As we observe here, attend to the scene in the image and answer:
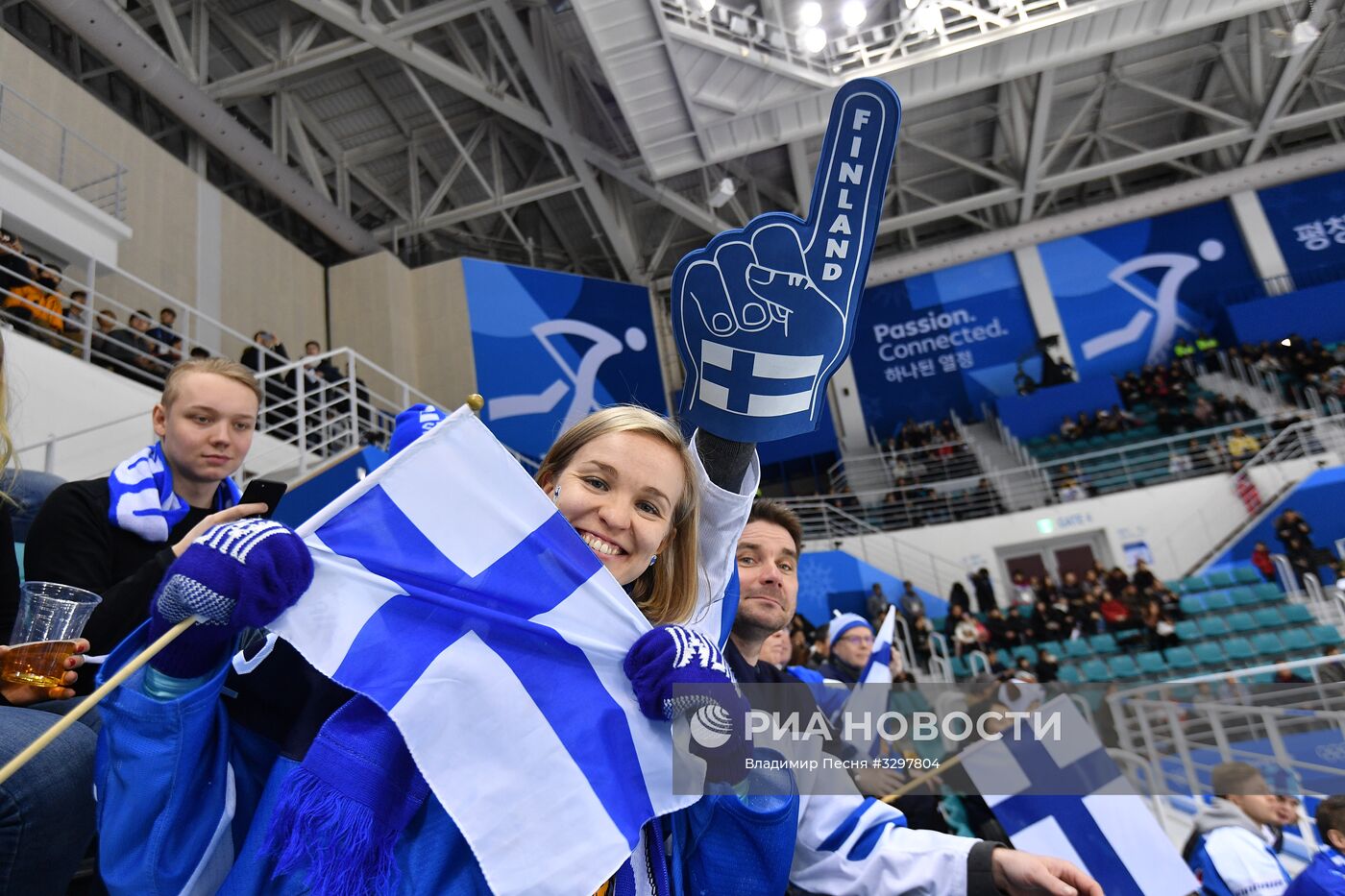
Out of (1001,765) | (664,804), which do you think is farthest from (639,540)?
(1001,765)

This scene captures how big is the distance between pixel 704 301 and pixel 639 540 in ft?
2.22

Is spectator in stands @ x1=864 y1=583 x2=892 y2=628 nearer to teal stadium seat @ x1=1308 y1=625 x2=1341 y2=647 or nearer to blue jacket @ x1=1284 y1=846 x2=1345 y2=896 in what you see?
teal stadium seat @ x1=1308 y1=625 x2=1341 y2=647

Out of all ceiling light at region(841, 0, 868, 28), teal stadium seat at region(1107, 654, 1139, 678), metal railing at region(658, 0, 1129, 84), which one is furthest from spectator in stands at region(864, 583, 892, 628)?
ceiling light at region(841, 0, 868, 28)

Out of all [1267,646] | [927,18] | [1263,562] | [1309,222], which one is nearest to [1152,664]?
[1267,646]

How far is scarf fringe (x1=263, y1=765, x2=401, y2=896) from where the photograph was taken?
2.97ft

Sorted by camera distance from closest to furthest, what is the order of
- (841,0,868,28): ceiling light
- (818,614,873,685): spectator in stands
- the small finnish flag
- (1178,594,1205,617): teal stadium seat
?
the small finnish flag < (818,614,873,685): spectator in stands < (1178,594,1205,617): teal stadium seat < (841,0,868,28): ceiling light

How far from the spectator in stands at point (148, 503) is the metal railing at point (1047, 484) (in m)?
11.9

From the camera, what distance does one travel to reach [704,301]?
5.92ft

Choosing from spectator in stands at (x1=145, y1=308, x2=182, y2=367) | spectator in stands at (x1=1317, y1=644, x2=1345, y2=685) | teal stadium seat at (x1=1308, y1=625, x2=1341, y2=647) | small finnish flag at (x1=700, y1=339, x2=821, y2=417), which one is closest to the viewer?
small finnish flag at (x1=700, y1=339, x2=821, y2=417)

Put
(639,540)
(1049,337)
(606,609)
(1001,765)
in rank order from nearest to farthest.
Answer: (606,609) < (639,540) < (1001,765) < (1049,337)

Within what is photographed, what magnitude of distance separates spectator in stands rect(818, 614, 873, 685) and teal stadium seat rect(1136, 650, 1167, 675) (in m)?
6.42

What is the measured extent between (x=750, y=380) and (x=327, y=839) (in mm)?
1117

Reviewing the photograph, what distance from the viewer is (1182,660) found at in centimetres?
891

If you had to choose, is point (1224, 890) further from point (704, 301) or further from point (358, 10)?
point (358, 10)
